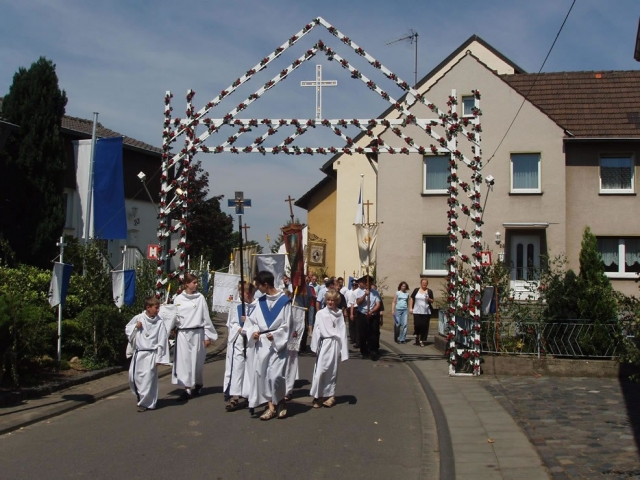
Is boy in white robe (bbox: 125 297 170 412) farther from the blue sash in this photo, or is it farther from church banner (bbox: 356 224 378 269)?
church banner (bbox: 356 224 378 269)

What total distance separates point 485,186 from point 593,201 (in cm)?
387

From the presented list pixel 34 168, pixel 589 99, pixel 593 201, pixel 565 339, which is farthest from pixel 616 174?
pixel 34 168

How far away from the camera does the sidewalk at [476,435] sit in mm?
7098

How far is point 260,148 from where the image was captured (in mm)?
15727

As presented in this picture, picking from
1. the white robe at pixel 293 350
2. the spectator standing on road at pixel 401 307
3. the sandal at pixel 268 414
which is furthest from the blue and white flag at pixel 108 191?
the sandal at pixel 268 414

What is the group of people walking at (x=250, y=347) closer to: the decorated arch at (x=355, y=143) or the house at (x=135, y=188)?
the decorated arch at (x=355, y=143)

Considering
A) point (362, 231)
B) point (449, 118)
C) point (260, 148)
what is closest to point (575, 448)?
point (449, 118)

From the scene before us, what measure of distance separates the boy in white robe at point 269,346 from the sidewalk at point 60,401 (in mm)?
2624

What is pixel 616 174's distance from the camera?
28047mm

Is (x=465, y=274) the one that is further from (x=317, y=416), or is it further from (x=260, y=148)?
(x=317, y=416)

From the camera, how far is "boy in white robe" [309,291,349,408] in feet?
34.9

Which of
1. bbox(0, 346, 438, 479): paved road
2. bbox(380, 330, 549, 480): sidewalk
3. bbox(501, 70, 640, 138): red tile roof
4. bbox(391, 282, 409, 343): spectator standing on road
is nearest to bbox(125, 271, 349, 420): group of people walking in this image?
bbox(0, 346, 438, 479): paved road

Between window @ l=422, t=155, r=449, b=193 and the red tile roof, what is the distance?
13.0 ft

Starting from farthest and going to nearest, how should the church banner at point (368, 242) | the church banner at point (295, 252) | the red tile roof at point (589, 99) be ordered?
the red tile roof at point (589, 99) < the church banner at point (368, 242) < the church banner at point (295, 252)
